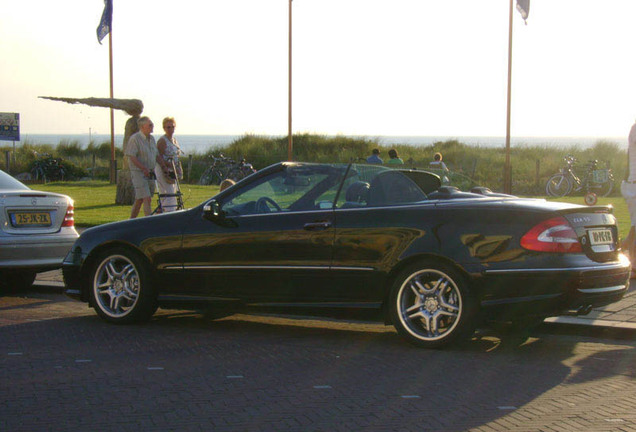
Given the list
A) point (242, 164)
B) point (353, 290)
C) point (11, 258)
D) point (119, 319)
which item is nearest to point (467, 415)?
point (353, 290)

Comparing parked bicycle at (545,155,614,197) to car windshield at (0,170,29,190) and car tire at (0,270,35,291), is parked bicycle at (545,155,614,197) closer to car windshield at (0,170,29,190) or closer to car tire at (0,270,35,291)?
car tire at (0,270,35,291)

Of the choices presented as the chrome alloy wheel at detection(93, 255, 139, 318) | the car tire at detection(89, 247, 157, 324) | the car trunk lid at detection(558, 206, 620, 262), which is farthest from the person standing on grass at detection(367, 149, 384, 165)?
the chrome alloy wheel at detection(93, 255, 139, 318)

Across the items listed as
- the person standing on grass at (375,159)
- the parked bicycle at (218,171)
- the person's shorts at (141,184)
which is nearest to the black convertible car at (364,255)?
the person standing on grass at (375,159)

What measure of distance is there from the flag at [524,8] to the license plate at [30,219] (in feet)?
49.0

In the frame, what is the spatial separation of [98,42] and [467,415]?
34.9 meters

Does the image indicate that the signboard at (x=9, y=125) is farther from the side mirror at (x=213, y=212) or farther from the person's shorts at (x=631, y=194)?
the person's shorts at (x=631, y=194)

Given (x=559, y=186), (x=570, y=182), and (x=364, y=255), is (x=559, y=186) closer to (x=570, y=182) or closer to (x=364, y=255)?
(x=570, y=182)

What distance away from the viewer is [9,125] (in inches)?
880

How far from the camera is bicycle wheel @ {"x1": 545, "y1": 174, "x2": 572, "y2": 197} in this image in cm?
2973

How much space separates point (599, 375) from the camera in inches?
235

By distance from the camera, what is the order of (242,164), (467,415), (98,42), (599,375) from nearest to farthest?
(467,415) → (599,375) → (242,164) → (98,42)

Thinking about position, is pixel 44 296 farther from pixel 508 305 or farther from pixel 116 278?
pixel 508 305

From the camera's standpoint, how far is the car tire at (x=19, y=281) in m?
10.2

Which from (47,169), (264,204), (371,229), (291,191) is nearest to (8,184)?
(264,204)
